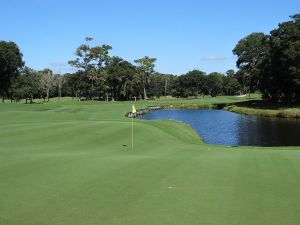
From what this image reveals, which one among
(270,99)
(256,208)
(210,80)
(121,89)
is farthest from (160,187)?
(210,80)

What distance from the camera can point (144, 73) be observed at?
14775 cm

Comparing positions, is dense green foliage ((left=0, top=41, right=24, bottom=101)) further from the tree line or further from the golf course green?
the golf course green

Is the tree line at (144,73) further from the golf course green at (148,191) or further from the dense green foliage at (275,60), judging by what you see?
Result: the golf course green at (148,191)

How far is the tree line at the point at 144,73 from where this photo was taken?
8325 centimetres

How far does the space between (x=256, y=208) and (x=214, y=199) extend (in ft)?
3.30

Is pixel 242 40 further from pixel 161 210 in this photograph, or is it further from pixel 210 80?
pixel 161 210

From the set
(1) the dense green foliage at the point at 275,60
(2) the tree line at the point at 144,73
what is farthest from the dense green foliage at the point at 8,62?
(1) the dense green foliage at the point at 275,60

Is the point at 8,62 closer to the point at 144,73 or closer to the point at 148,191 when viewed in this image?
the point at 144,73

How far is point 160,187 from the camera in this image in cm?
1047

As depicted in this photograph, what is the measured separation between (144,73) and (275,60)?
224ft

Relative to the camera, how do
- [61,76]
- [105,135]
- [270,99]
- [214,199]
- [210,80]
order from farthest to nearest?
[210,80]
[61,76]
[270,99]
[105,135]
[214,199]

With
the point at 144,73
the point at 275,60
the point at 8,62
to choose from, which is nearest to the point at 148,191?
the point at 275,60

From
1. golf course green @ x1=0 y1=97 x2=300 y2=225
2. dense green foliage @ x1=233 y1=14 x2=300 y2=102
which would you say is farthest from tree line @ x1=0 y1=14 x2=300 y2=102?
golf course green @ x1=0 y1=97 x2=300 y2=225

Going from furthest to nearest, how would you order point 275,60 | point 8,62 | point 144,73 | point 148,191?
point 144,73
point 8,62
point 275,60
point 148,191
